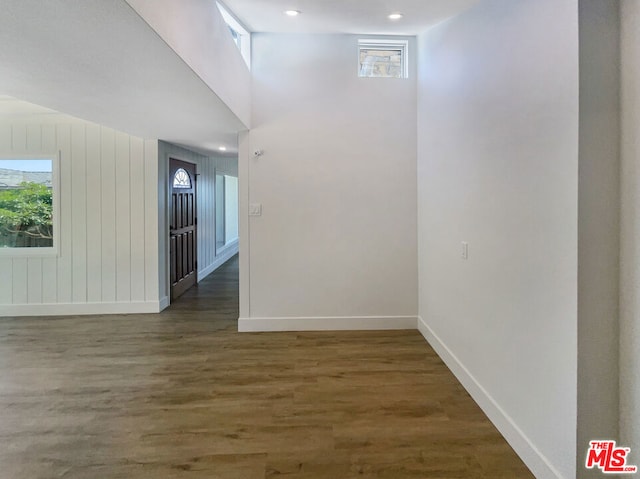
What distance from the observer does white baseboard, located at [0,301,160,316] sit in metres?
4.52

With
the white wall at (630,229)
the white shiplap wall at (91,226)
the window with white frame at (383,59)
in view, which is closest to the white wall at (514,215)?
the white wall at (630,229)

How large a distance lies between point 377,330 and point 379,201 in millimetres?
1370

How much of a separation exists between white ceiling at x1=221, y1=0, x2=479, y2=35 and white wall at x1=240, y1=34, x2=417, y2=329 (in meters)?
0.28

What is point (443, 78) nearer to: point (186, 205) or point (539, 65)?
point (539, 65)

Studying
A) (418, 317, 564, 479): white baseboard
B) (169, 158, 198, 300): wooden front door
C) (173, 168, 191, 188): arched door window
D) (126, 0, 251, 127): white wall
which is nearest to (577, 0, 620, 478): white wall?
(418, 317, 564, 479): white baseboard

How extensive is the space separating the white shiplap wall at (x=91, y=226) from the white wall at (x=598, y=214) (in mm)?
4324

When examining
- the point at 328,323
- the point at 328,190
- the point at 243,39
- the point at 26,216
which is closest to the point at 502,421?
the point at 328,323

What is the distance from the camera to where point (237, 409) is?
2.49 m

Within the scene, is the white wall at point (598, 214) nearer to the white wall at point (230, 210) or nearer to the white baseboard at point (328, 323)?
the white baseboard at point (328, 323)

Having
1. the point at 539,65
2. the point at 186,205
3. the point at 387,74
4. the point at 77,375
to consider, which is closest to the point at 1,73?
the point at 77,375

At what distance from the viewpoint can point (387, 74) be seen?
395cm

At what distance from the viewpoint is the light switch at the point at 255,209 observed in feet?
12.7

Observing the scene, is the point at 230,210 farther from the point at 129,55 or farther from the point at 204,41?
the point at 129,55

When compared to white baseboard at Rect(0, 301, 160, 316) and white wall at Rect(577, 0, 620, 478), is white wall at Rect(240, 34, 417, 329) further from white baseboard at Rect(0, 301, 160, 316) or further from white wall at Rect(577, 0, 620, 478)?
white wall at Rect(577, 0, 620, 478)
